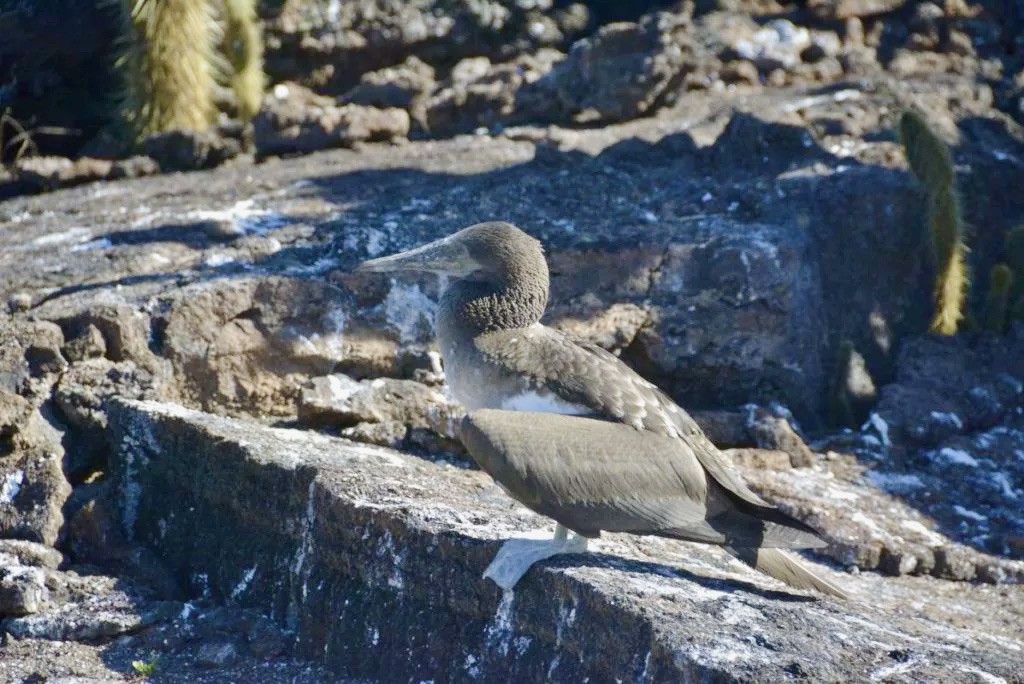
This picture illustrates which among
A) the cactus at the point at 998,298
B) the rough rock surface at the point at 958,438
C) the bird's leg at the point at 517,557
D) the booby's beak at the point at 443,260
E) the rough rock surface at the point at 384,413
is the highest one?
the booby's beak at the point at 443,260

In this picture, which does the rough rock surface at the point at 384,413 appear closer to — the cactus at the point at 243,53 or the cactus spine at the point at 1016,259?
the cactus spine at the point at 1016,259

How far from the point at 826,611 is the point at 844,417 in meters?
3.71

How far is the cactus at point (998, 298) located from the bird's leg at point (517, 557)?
503 centimetres

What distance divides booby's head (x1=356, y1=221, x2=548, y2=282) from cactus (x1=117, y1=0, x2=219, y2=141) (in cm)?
544

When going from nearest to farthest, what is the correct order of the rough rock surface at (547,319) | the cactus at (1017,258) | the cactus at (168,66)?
1. the rough rock surface at (547,319)
2. the cactus at (1017,258)
3. the cactus at (168,66)

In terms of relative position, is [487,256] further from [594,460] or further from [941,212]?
[941,212]

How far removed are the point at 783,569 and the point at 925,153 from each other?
4843 mm

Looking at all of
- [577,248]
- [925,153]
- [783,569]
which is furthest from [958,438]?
[783,569]

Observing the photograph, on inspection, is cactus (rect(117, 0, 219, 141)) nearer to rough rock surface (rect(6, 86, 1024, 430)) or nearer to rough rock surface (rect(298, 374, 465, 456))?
rough rock surface (rect(6, 86, 1024, 430))

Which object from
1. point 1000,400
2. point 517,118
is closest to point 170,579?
point 1000,400

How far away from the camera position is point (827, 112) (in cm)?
1109

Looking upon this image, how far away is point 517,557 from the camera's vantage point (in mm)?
5312

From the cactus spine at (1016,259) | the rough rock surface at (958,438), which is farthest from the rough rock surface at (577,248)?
the cactus spine at (1016,259)

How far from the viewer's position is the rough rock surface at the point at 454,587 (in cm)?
479
